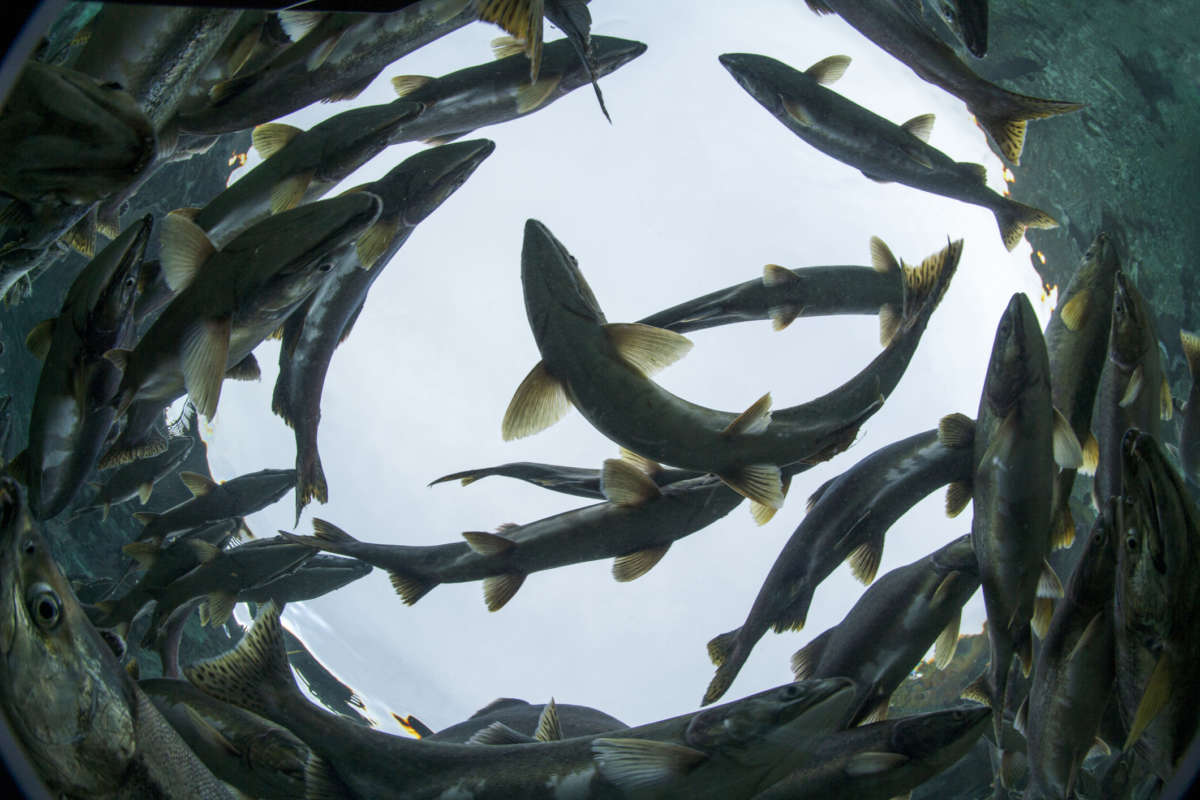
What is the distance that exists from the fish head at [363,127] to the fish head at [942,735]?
13.4ft

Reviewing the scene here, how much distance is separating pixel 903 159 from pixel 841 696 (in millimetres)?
3182

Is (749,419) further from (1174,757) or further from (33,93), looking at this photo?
(33,93)

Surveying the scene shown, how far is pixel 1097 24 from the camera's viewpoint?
555 centimetres

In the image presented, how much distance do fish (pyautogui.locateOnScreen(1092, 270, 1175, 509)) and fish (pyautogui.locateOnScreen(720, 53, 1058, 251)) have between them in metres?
0.85

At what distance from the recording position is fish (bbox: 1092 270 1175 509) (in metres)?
3.86

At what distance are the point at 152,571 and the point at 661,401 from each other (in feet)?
13.4

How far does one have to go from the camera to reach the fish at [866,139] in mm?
4469

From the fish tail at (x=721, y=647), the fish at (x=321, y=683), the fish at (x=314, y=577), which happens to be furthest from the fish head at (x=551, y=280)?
the fish at (x=321, y=683)

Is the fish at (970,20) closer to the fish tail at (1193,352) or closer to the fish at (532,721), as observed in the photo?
the fish tail at (1193,352)

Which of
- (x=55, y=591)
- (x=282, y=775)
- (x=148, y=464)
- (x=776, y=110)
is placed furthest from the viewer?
(x=148, y=464)

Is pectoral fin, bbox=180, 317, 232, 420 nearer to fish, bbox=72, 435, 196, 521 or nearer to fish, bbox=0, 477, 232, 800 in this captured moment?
fish, bbox=0, 477, 232, 800

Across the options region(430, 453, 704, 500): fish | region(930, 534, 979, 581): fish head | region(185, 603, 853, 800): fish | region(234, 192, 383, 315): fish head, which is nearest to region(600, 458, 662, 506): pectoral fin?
region(430, 453, 704, 500): fish

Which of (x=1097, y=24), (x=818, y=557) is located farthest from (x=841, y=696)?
(x=1097, y=24)

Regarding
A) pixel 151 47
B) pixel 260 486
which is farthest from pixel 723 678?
pixel 151 47
